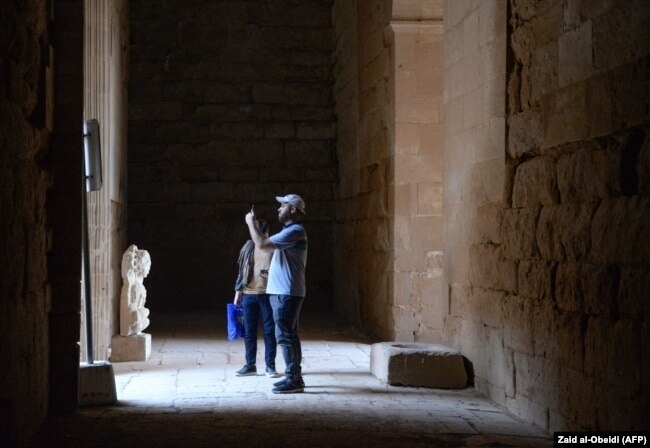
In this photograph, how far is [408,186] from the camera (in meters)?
9.80

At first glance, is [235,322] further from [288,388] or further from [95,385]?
[95,385]

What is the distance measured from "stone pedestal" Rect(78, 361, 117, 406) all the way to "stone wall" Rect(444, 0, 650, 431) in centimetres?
283

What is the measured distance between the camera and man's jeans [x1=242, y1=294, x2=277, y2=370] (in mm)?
7698

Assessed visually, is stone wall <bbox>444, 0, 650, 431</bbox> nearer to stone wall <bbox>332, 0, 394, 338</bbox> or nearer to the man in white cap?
the man in white cap

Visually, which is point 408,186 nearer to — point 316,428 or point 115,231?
point 115,231

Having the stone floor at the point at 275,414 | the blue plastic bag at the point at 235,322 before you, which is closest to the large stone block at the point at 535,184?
the stone floor at the point at 275,414

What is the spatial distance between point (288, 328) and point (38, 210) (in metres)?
2.33

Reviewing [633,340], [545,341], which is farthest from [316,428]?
[633,340]

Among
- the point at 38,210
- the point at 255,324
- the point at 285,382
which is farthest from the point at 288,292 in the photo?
the point at 38,210

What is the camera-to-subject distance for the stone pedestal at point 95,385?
21.3ft

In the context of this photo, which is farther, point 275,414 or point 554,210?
point 275,414

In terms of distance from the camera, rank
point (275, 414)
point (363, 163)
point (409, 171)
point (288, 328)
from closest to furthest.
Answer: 1. point (275, 414)
2. point (288, 328)
3. point (409, 171)
4. point (363, 163)

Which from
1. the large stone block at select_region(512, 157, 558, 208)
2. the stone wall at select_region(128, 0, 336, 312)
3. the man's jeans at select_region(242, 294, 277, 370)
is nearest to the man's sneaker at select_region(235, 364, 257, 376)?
the man's jeans at select_region(242, 294, 277, 370)

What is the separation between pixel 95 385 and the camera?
256 inches
